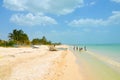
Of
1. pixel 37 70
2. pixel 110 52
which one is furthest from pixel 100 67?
pixel 110 52

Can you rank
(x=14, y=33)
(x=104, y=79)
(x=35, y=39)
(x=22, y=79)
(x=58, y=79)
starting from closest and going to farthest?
1. (x=22, y=79)
2. (x=58, y=79)
3. (x=104, y=79)
4. (x=14, y=33)
5. (x=35, y=39)

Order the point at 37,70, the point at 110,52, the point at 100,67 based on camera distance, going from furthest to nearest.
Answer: the point at 110,52
the point at 100,67
the point at 37,70

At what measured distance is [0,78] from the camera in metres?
11.4

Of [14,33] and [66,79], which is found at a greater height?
[14,33]

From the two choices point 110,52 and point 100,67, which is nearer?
point 100,67

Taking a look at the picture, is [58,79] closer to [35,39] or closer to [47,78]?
[47,78]

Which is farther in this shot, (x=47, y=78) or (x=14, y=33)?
(x=14, y=33)

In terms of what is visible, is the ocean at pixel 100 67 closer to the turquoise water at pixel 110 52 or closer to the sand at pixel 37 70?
the turquoise water at pixel 110 52

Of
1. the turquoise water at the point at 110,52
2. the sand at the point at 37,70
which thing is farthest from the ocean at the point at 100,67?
the sand at the point at 37,70

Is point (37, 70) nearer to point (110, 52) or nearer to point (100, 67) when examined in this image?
point (100, 67)

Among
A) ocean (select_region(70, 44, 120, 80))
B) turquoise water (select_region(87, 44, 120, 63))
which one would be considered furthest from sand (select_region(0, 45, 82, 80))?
turquoise water (select_region(87, 44, 120, 63))

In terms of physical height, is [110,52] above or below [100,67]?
above

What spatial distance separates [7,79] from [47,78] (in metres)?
2.32

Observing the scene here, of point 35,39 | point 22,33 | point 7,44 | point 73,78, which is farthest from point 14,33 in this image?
point 73,78
